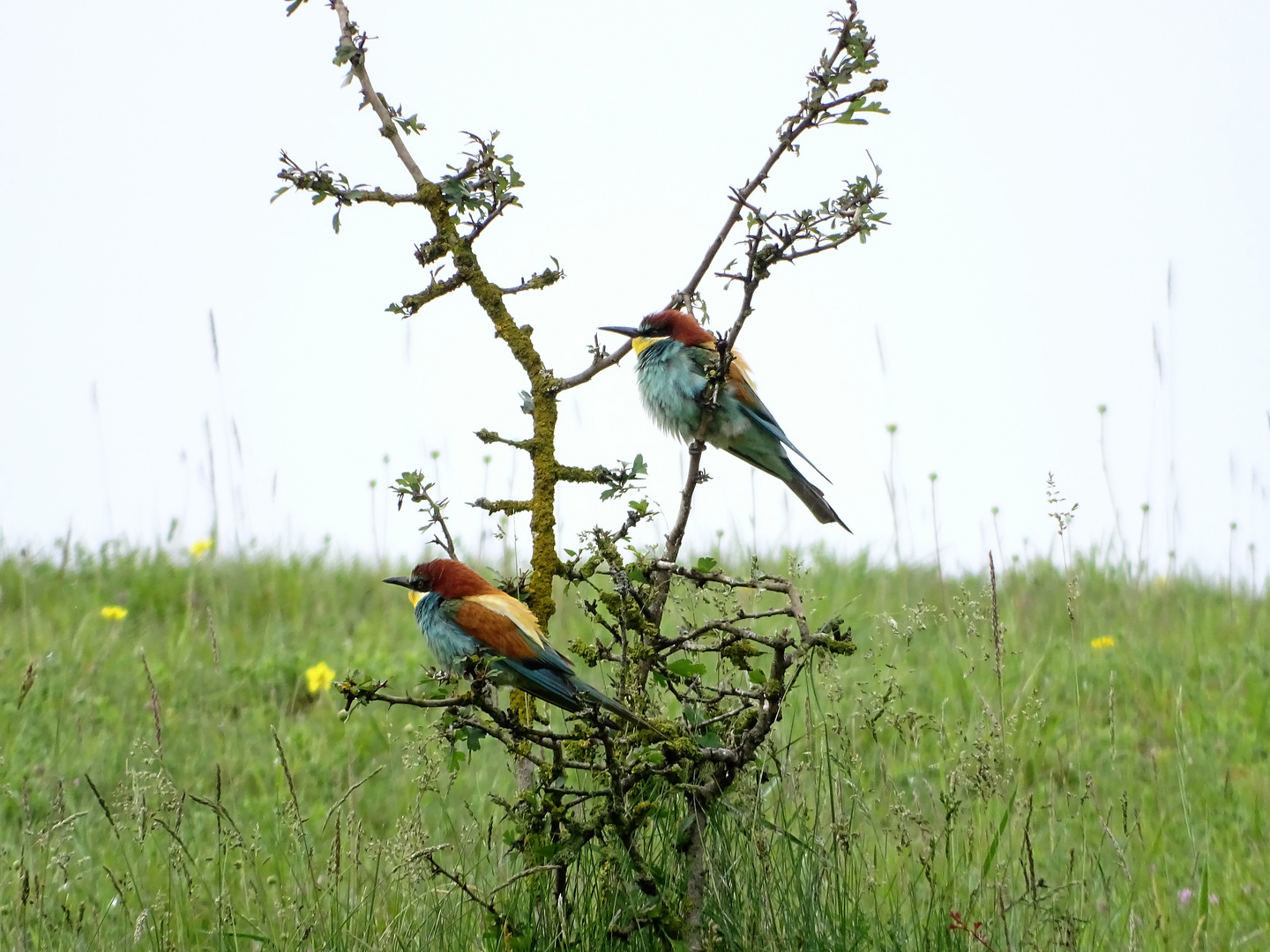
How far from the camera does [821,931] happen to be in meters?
2.61

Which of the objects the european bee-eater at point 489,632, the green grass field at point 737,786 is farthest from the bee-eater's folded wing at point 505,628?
the green grass field at point 737,786

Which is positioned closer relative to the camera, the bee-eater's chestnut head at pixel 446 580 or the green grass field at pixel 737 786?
the green grass field at pixel 737 786

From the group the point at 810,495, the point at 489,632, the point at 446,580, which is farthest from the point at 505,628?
the point at 810,495

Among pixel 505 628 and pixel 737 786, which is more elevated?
pixel 505 628

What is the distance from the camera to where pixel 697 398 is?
12.3 feet

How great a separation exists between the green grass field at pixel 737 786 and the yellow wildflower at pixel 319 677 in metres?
0.06

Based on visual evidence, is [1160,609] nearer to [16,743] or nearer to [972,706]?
[972,706]

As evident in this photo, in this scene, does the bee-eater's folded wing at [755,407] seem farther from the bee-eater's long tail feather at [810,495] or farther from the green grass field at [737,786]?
the green grass field at [737,786]

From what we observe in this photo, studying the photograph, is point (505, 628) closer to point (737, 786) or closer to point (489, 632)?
point (489, 632)

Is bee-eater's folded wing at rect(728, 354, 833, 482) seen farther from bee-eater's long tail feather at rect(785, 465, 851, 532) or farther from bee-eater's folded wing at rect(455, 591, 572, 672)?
bee-eater's folded wing at rect(455, 591, 572, 672)

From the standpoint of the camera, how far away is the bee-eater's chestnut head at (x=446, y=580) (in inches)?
120

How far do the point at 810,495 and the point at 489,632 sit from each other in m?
1.88

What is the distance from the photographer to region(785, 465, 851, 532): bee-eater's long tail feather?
4488 mm

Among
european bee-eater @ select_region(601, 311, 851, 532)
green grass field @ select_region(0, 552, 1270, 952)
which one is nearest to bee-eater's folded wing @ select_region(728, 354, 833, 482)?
european bee-eater @ select_region(601, 311, 851, 532)
